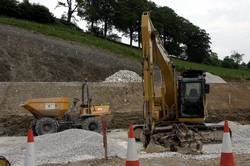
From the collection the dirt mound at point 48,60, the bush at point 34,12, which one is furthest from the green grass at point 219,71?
the bush at point 34,12

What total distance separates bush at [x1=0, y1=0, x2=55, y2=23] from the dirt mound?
722 cm

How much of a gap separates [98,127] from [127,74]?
16.9 meters

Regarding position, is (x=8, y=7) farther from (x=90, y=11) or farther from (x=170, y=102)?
(x=170, y=102)

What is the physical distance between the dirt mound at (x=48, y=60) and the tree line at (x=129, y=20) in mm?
8729

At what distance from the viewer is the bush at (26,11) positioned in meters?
47.8

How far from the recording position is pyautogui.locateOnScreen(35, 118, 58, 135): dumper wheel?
766 inches

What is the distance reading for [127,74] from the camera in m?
36.5

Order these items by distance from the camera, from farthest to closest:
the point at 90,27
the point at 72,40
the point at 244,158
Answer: the point at 90,27, the point at 72,40, the point at 244,158

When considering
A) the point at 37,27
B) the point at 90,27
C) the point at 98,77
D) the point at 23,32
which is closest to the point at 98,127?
the point at 98,77

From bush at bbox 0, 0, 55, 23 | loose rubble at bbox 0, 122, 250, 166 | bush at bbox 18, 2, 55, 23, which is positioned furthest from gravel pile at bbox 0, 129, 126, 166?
bush at bbox 18, 2, 55, 23

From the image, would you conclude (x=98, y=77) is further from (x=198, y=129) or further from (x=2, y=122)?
(x=198, y=129)

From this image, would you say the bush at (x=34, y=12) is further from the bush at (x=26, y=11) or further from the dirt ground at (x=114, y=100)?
the dirt ground at (x=114, y=100)

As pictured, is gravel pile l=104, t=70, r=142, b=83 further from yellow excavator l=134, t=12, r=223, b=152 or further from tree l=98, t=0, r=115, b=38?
Result: tree l=98, t=0, r=115, b=38

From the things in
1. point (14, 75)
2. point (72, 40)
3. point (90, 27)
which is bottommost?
point (14, 75)
